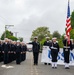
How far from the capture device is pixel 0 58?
1043 inches

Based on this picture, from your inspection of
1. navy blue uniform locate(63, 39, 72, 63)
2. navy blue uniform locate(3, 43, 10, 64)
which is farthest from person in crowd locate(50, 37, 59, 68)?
navy blue uniform locate(3, 43, 10, 64)

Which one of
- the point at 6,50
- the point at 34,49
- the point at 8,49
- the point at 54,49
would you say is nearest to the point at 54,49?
the point at 54,49

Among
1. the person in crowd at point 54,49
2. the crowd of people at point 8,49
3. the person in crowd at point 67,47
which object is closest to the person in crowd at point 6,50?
the crowd of people at point 8,49

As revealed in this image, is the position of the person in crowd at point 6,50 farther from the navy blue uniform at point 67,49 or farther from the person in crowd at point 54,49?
the navy blue uniform at point 67,49

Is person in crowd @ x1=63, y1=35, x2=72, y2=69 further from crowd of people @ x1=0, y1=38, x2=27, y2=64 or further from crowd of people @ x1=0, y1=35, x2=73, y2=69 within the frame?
crowd of people @ x1=0, y1=38, x2=27, y2=64

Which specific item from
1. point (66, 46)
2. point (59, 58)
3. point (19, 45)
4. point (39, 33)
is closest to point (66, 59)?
point (66, 46)

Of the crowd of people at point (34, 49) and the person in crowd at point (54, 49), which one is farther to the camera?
the crowd of people at point (34, 49)

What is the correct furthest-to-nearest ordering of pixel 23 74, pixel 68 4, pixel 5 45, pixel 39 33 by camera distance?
pixel 39 33 → pixel 5 45 → pixel 68 4 → pixel 23 74

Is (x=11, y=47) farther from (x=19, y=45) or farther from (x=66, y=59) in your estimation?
(x=66, y=59)

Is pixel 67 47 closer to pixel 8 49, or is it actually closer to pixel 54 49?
pixel 54 49

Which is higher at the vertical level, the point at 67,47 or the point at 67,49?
the point at 67,47

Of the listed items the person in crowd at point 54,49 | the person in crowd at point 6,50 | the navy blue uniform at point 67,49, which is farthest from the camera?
the person in crowd at point 6,50

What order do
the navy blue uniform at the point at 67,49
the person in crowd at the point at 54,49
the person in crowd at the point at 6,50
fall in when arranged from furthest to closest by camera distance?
the person in crowd at the point at 6,50 < the navy blue uniform at the point at 67,49 < the person in crowd at the point at 54,49

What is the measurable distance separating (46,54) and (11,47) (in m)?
3.02
